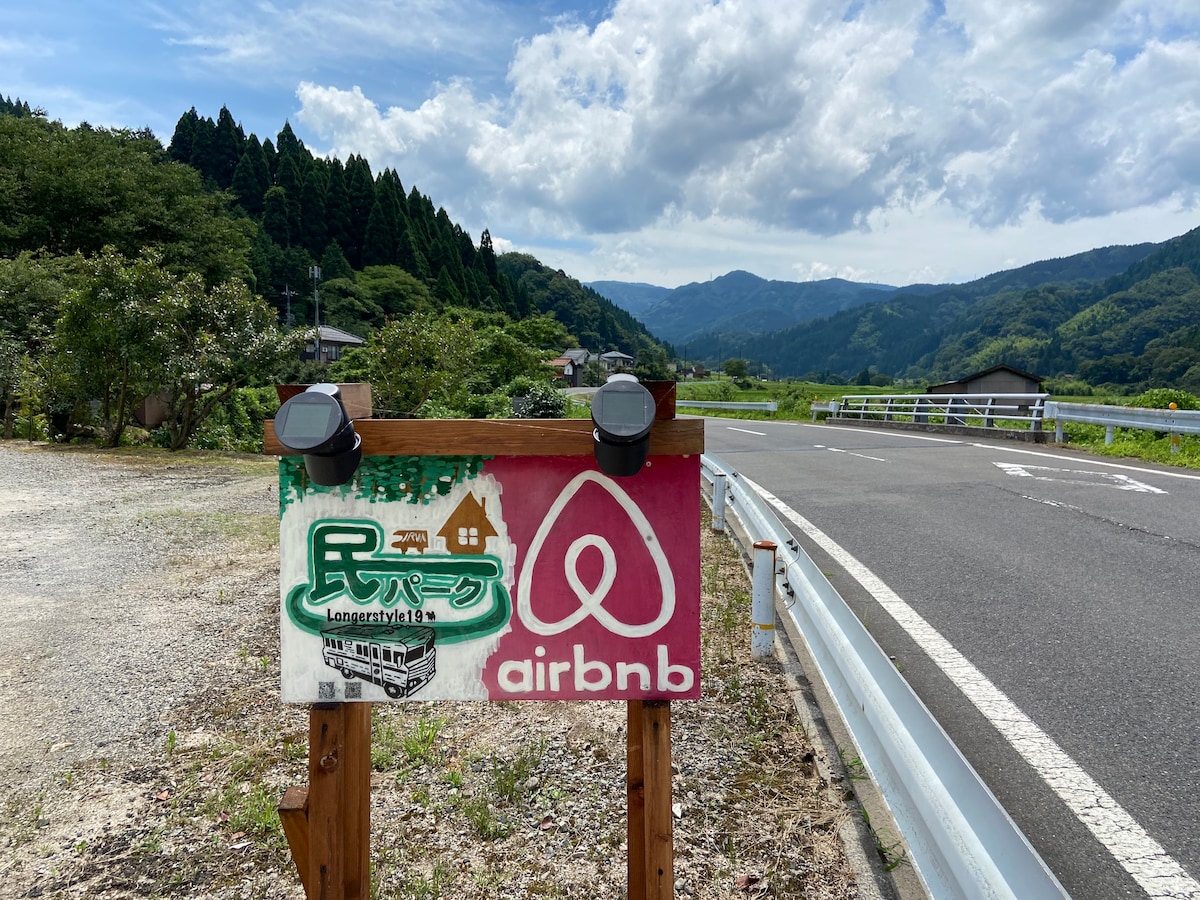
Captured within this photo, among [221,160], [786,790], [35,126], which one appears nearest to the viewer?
[786,790]

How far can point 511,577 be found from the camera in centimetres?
181

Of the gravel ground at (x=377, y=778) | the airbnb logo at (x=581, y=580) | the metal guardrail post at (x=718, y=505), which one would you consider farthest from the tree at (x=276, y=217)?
the airbnb logo at (x=581, y=580)

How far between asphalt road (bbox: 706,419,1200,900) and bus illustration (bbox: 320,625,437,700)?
2.00 meters

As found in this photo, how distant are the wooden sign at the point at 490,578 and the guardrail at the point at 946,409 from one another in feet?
46.5

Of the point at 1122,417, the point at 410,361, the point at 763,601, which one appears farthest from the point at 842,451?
the point at 410,361

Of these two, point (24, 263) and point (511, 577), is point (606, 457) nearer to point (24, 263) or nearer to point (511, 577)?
point (511, 577)

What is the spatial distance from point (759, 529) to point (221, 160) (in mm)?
90382

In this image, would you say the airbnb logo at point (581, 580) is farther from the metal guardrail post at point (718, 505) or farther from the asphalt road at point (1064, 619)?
the metal guardrail post at point (718, 505)

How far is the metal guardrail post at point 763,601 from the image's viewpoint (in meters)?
3.72

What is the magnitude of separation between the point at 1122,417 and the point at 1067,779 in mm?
11998

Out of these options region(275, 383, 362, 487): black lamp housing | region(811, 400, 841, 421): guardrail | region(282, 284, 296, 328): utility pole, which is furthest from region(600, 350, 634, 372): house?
region(282, 284, 296, 328): utility pole

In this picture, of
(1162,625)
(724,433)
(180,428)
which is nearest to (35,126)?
(180,428)

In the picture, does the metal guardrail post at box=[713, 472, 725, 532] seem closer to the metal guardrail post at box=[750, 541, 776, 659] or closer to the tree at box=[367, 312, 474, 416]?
the metal guardrail post at box=[750, 541, 776, 659]

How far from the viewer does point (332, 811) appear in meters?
1.82
